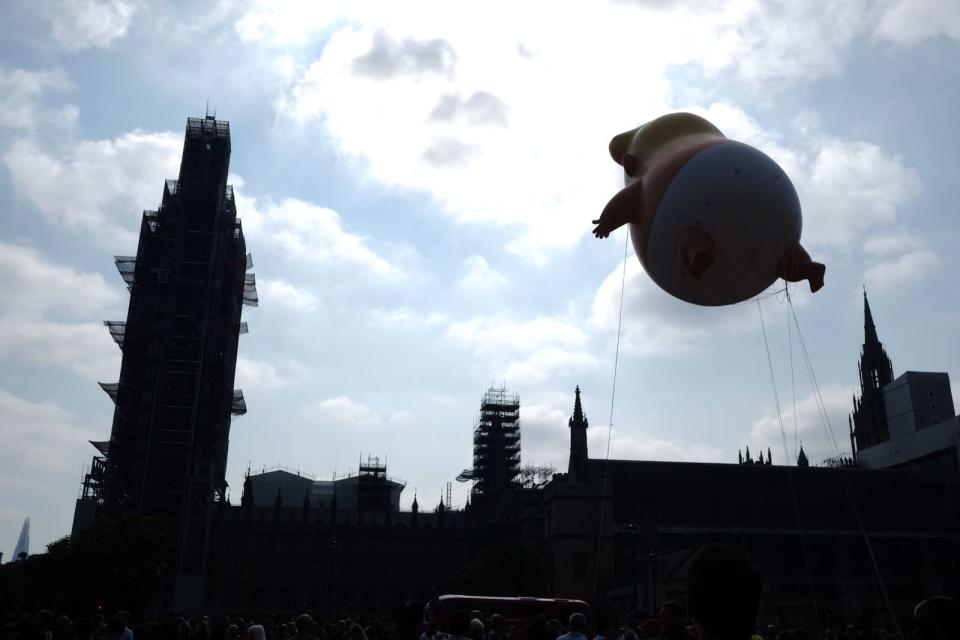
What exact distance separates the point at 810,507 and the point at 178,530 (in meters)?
Answer: 59.7

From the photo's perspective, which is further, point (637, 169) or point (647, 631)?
point (637, 169)

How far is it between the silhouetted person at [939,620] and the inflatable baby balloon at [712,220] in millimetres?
8492

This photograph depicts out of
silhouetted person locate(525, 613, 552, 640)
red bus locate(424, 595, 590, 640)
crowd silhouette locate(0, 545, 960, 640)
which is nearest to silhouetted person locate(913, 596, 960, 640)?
crowd silhouette locate(0, 545, 960, 640)

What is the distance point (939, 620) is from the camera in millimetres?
4078

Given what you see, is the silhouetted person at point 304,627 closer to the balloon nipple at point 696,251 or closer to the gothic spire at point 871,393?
the balloon nipple at point 696,251

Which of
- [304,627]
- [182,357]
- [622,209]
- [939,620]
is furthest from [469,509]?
[939,620]

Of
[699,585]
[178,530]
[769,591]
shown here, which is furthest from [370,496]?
[699,585]

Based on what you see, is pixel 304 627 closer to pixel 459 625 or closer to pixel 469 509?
pixel 459 625

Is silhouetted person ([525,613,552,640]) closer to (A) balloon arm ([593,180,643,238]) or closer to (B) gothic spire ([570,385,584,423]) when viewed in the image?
(A) balloon arm ([593,180,643,238])

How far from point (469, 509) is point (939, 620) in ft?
318

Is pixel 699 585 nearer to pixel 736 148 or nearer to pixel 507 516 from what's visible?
pixel 736 148

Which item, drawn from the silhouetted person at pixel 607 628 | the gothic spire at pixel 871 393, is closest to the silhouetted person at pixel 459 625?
the silhouetted person at pixel 607 628

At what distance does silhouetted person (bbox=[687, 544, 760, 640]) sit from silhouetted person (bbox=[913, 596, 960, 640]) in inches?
49.4

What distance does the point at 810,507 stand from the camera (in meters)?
83.2
